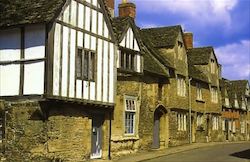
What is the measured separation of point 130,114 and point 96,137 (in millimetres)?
3185

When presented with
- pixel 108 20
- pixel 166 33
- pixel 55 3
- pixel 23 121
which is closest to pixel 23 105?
pixel 23 121

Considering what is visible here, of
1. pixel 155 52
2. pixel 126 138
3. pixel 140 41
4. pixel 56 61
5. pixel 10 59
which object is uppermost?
pixel 140 41

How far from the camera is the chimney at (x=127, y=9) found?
1125 inches

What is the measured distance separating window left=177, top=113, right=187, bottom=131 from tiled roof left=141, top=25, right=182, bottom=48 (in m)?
5.16

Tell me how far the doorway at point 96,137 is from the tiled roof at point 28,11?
5.89m

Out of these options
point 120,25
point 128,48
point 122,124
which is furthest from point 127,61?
point 122,124

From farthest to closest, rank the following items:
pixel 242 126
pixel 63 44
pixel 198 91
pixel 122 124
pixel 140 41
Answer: pixel 242 126 → pixel 198 91 → pixel 140 41 → pixel 122 124 → pixel 63 44

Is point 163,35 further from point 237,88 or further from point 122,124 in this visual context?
point 237,88

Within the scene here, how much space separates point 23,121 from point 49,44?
3.33m

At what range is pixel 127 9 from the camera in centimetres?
2859

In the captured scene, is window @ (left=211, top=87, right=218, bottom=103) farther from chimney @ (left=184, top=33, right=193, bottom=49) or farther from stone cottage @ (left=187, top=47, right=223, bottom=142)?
chimney @ (left=184, top=33, right=193, bottom=49)

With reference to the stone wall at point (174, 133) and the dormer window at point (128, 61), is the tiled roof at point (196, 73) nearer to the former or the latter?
the stone wall at point (174, 133)

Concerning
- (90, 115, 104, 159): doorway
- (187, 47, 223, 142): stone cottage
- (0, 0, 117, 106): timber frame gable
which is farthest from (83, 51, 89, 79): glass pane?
(187, 47, 223, 142): stone cottage

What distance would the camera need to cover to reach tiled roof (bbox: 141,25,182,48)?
30.4m
